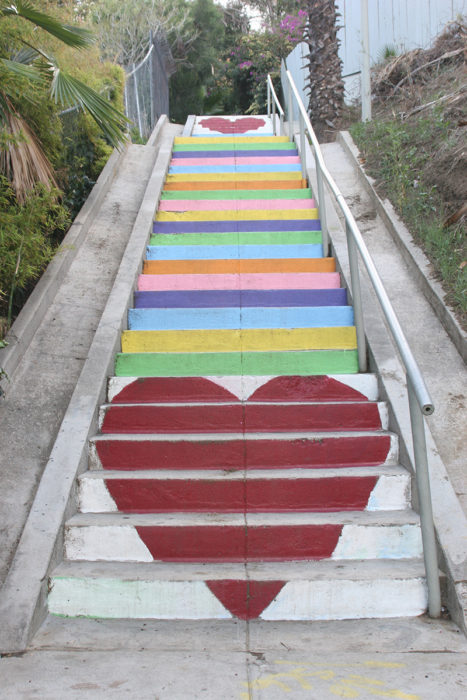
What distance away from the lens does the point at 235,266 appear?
563cm

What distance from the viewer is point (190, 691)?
2549 mm

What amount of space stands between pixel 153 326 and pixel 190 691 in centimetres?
281

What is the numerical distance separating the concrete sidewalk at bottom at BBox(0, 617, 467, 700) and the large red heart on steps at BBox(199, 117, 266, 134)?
32.8 ft

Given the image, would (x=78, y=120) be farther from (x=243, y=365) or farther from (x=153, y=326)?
(x=243, y=365)

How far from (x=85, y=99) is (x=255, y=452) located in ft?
9.14

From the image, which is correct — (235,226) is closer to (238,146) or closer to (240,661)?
(238,146)

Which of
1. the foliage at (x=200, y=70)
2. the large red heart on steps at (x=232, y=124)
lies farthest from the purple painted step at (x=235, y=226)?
the foliage at (x=200, y=70)

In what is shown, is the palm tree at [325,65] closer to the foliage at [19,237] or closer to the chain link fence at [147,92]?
the chain link fence at [147,92]

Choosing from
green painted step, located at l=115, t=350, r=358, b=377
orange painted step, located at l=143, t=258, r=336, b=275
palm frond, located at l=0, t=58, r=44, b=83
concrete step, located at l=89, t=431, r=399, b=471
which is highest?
palm frond, located at l=0, t=58, r=44, b=83

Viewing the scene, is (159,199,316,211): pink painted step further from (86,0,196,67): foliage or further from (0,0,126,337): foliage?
(86,0,196,67): foliage

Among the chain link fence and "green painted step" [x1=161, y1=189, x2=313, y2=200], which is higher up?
the chain link fence

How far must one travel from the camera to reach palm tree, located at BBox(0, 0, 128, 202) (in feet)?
14.5

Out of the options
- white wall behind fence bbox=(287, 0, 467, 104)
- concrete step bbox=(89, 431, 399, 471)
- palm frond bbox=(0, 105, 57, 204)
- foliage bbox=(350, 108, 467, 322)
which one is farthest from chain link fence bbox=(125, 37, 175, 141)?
concrete step bbox=(89, 431, 399, 471)

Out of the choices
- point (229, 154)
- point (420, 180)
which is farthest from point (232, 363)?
point (229, 154)
